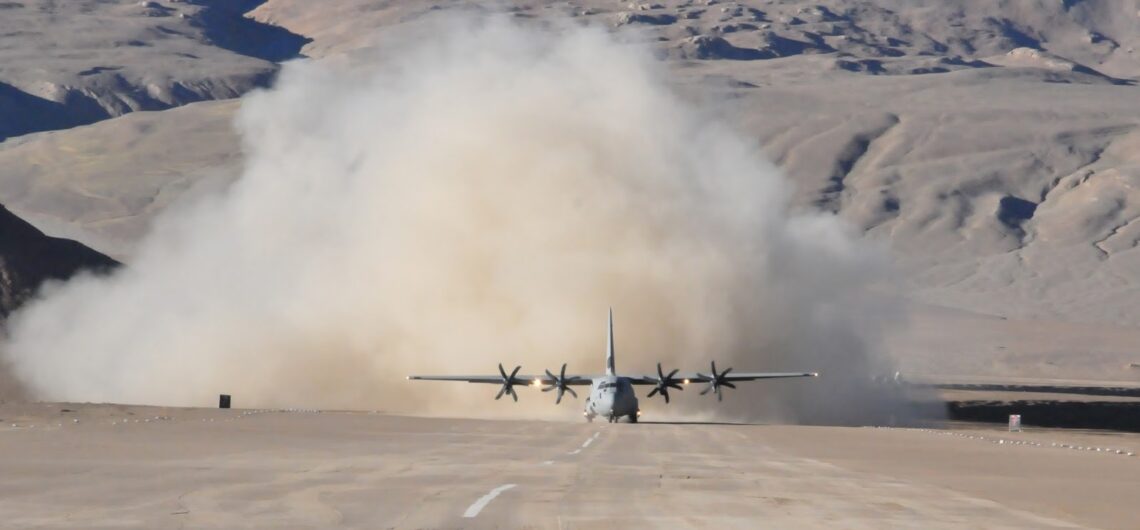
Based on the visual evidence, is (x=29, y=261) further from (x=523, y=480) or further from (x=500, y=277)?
(x=523, y=480)

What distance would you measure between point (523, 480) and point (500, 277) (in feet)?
216

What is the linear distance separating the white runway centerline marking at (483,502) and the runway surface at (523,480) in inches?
2.7

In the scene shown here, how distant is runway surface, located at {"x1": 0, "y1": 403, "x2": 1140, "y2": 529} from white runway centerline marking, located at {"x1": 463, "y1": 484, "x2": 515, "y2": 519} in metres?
0.07

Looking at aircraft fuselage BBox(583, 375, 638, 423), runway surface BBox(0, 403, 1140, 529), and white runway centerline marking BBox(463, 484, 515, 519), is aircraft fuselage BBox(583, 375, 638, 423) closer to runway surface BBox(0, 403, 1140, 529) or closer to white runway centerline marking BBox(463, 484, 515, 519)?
runway surface BBox(0, 403, 1140, 529)

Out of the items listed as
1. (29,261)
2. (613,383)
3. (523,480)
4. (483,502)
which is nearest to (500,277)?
(613,383)

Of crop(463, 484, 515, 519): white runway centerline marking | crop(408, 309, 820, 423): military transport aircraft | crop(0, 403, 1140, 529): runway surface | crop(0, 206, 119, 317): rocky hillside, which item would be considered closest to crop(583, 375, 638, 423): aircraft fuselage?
crop(408, 309, 820, 423): military transport aircraft

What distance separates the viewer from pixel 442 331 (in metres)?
95.0

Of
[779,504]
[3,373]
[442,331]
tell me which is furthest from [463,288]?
[779,504]

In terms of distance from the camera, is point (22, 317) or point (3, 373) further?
point (22, 317)

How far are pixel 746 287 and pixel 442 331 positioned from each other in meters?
16.7

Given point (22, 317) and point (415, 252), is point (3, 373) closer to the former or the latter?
point (22, 317)

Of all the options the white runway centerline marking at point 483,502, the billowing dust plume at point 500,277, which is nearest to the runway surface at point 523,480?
the white runway centerline marking at point 483,502

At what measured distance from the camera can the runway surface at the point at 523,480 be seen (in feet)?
77.3

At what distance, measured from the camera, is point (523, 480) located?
31.3 m
